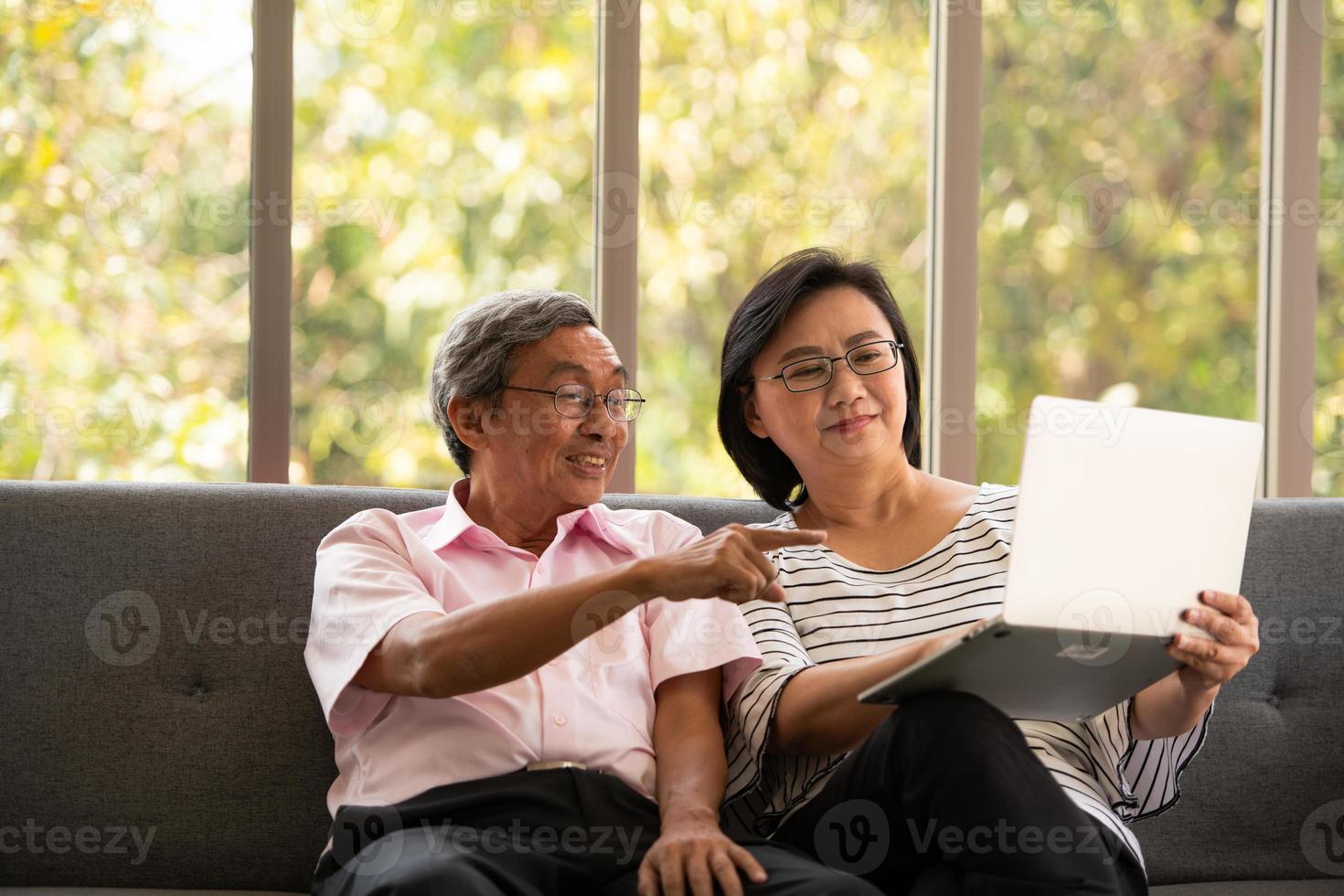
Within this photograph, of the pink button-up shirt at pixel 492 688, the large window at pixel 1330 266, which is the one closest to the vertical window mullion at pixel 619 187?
the pink button-up shirt at pixel 492 688

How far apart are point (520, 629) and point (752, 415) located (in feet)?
2.27

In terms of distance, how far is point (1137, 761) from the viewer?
1.67 m

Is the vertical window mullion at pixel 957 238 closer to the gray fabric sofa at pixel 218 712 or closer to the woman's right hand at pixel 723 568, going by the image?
the gray fabric sofa at pixel 218 712

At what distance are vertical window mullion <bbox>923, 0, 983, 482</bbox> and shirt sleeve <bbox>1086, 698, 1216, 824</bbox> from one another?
1009 mm

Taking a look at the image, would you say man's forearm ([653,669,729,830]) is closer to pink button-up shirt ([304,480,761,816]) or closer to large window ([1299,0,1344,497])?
pink button-up shirt ([304,480,761,816])

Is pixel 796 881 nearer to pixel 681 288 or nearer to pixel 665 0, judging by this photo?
pixel 681 288

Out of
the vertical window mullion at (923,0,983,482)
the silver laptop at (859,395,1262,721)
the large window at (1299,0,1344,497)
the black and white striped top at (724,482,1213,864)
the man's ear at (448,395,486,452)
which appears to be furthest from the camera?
the large window at (1299,0,1344,497)

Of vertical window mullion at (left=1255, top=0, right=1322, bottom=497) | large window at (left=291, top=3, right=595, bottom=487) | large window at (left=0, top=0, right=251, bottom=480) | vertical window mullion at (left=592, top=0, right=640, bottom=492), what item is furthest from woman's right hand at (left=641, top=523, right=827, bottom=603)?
Result: vertical window mullion at (left=1255, top=0, right=1322, bottom=497)

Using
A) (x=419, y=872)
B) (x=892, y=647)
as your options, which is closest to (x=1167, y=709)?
(x=892, y=647)

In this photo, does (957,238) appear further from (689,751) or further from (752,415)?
(689,751)

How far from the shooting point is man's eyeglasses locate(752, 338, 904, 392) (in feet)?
6.03

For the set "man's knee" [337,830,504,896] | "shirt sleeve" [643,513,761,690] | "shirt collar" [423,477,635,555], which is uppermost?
"shirt collar" [423,477,635,555]

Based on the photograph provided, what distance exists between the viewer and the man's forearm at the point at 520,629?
4.60ft

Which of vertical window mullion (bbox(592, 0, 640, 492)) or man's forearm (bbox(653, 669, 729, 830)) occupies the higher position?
vertical window mullion (bbox(592, 0, 640, 492))
